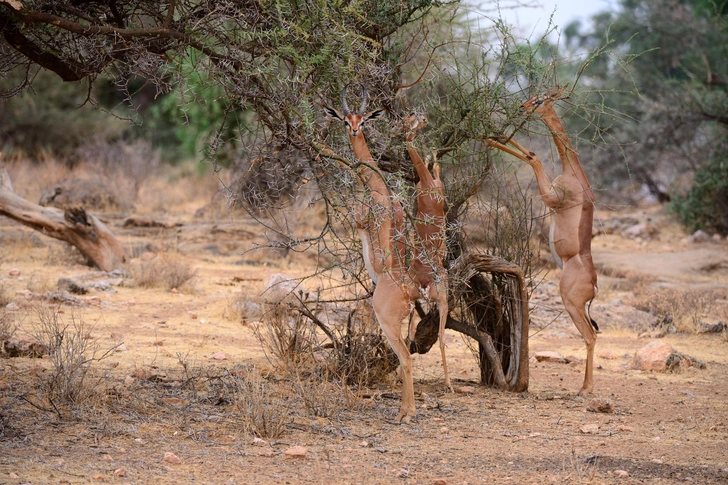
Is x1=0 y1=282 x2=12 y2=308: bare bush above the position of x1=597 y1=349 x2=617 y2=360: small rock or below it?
above

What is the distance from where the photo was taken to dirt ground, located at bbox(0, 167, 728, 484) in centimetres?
521

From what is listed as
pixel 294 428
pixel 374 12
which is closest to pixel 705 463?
pixel 294 428

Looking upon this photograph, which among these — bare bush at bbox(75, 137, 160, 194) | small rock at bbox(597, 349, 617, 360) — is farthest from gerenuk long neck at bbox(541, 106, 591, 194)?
bare bush at bbox(75, 137, 160, 194)

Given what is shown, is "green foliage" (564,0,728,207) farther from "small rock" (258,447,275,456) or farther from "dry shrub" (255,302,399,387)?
"small rock" (258,447,275,456)

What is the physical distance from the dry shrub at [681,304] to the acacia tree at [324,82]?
14.9 ft

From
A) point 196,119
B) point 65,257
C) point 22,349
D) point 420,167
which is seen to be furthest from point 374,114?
point 196,119

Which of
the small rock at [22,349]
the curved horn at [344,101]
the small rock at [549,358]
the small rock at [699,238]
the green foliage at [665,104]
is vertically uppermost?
the green foliage at [665,104]

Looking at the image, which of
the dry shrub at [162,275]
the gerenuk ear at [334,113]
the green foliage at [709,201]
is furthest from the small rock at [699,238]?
the gerenuk ear at [334,113]

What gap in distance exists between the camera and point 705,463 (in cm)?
568

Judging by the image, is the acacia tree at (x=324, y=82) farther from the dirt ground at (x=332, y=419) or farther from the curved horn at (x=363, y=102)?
the dirt ground at (x=332, y=419)

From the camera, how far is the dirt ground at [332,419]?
5.21 m

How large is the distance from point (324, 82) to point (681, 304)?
8.03 meters

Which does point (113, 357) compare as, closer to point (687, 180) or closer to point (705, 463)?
point (705, 463)

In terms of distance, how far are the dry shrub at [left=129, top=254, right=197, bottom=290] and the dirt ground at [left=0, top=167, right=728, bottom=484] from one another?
342 millimetres
